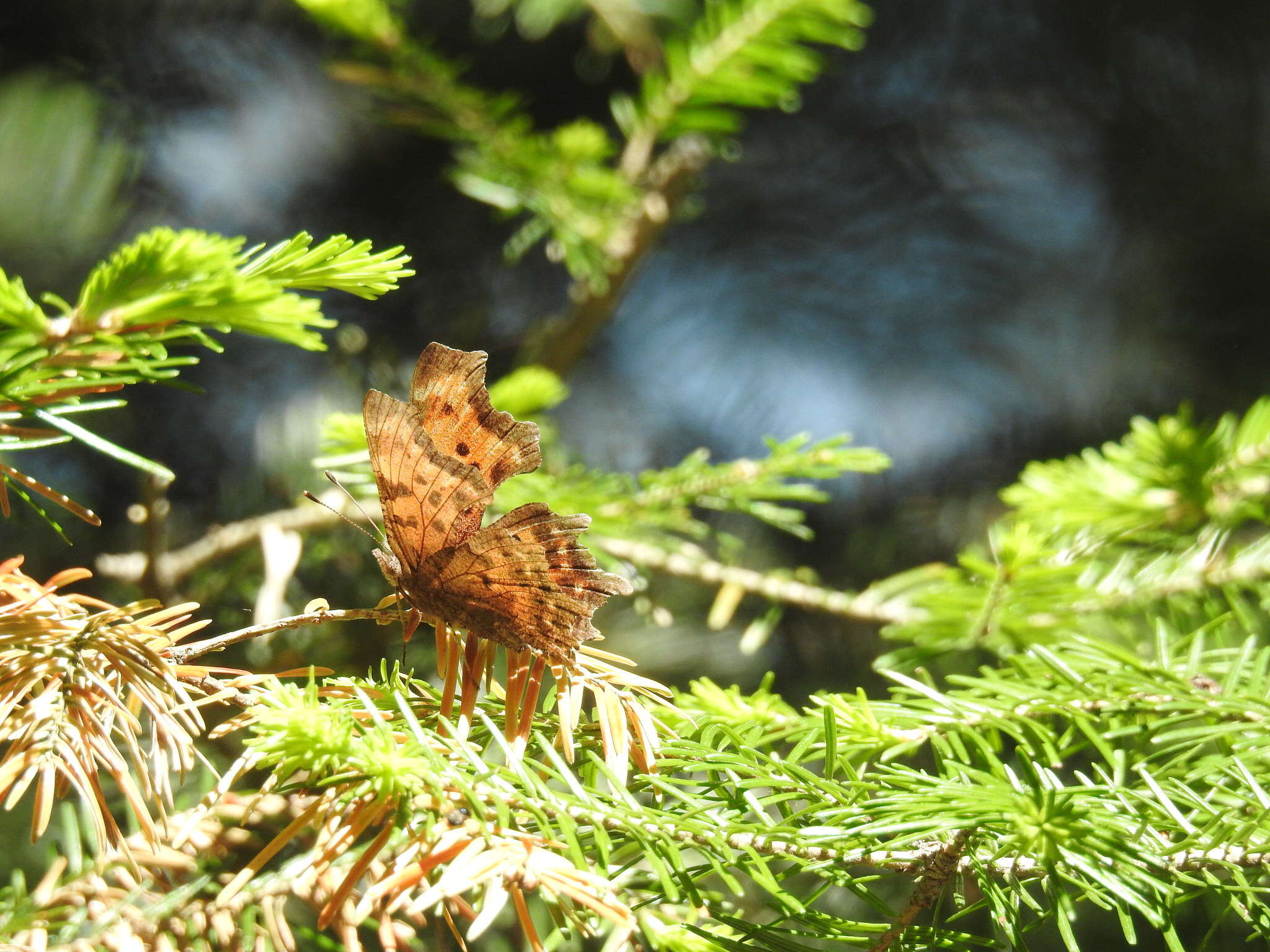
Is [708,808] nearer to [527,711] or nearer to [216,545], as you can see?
[527,711]

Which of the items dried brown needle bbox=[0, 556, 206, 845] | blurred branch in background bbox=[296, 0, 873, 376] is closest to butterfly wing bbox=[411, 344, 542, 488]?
dried brown needle bbox=[0, 556, 206, 845]

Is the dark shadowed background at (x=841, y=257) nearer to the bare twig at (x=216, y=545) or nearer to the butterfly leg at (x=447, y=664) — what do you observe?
the bare twig at (x=216, y=545)

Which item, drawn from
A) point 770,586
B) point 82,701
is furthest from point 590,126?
point 82,701

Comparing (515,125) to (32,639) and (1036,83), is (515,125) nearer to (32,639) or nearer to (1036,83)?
(32,639)

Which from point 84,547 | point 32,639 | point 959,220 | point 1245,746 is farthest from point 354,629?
point 959,220

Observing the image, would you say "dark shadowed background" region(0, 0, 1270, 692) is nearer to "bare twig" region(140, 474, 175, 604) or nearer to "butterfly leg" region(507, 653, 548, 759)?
"bare twig" region(140, 474, 175, 604)
